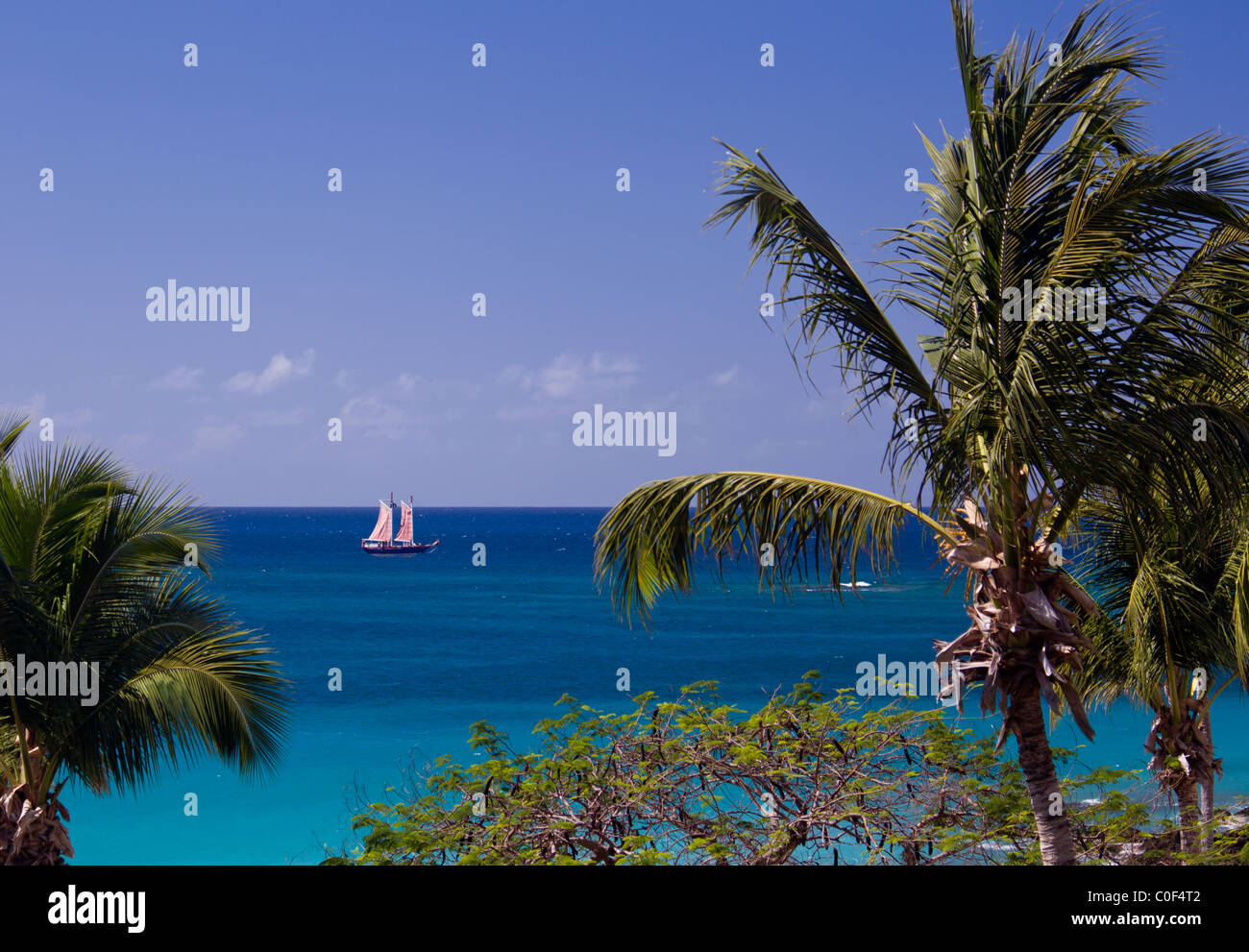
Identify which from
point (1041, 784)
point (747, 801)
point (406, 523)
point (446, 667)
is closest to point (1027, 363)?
point (1041, 784)

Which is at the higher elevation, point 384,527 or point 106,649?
point 384,527

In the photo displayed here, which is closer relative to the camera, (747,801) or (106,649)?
(106,649)

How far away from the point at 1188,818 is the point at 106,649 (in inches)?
382

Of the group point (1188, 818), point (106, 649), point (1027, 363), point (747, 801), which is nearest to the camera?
point (1027, 363)

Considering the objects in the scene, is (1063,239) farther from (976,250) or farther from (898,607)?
(898,607)

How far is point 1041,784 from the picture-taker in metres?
6.14

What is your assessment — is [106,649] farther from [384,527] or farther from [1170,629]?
[384,527]

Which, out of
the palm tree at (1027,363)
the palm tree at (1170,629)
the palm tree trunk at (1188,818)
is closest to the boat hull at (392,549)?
the palm tree at (1170,629)

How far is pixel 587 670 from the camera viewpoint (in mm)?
49562

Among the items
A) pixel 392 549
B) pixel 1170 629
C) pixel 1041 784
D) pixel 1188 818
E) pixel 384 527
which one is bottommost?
pixel 1188 818

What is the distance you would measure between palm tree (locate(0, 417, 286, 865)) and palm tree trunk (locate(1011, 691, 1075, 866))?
572cm

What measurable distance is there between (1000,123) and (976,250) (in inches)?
29.6

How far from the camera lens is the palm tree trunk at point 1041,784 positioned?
6074 millimetres
